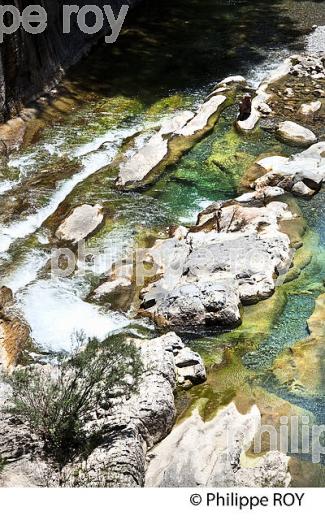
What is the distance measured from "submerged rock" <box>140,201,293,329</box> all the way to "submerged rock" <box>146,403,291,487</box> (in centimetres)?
198

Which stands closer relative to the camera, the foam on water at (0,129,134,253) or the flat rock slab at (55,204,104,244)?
the flat rock slab at (55,204,104,244)

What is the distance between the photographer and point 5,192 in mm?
14641

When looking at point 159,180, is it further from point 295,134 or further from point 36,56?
point 36,56

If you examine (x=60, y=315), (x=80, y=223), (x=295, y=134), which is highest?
(x=80, y=223)

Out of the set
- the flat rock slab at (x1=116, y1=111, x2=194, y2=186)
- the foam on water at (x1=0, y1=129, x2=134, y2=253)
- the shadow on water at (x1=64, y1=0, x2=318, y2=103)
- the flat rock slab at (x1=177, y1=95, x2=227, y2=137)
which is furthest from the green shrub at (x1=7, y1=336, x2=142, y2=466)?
the shadow on water at (x1=64, y1=0, x2=318, y2=103)

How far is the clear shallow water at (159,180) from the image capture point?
36.0ft

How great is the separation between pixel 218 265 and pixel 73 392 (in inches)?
167

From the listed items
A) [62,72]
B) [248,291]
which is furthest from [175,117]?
[248,291]

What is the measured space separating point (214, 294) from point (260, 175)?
186 inches

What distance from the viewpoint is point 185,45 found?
72.2 ft

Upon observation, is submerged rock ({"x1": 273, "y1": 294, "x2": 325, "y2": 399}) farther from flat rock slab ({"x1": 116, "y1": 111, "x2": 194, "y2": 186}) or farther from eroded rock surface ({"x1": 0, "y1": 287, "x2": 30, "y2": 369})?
flat rock slab ({"x1": 116, "y1": 111, "x2": 194, "y2": 186})

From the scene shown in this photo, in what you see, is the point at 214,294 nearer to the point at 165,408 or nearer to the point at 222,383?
Answer: the point at 222,383

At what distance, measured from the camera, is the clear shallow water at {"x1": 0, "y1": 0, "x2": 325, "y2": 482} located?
10961mm

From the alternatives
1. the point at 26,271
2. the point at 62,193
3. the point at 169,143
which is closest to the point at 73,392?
the point at 26,271
